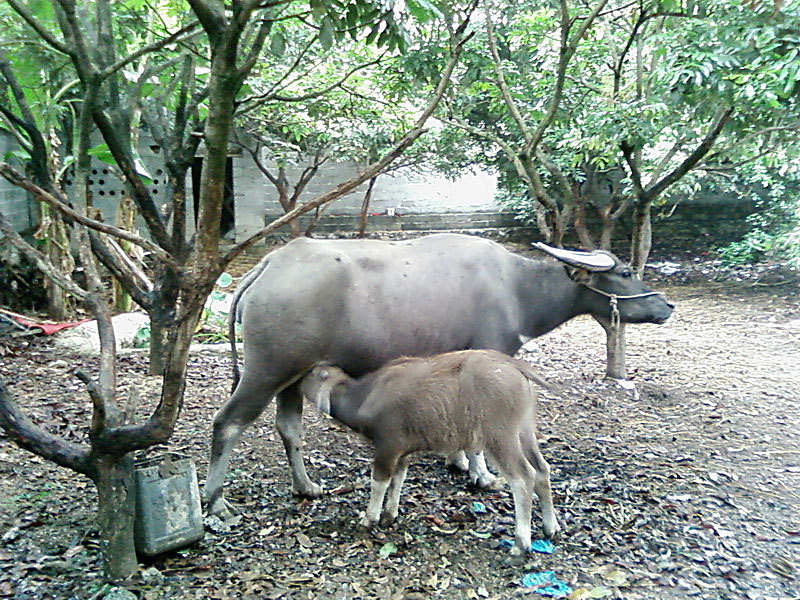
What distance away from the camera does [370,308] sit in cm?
430

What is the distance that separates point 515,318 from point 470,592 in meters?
2.14

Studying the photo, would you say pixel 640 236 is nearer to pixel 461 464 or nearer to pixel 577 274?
pixel 577 274

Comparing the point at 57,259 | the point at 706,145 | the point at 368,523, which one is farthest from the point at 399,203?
the point at 368,523

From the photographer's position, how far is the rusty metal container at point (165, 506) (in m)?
3.27

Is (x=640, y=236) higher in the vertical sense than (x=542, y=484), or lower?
higher

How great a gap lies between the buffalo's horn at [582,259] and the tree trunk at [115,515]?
337cm

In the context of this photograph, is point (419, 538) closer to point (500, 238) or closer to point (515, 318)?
point (515, 318)

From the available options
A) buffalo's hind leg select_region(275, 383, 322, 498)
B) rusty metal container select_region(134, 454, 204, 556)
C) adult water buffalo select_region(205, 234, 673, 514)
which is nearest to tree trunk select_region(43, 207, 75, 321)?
adult water buffalo select_region(205, 234, 673, 514)

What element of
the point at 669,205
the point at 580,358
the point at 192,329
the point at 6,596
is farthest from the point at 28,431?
the point at 669,205

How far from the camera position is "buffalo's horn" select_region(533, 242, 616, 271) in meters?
5.10

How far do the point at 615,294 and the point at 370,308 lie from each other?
2290 millimetres

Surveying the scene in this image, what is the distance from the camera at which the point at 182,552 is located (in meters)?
3.47

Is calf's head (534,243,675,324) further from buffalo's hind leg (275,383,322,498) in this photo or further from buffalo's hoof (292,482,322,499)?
buffalo's hoof (292,482,322,499)

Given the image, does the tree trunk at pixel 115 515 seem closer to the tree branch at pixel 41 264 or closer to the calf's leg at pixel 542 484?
the tree branch at pixel 41 264
